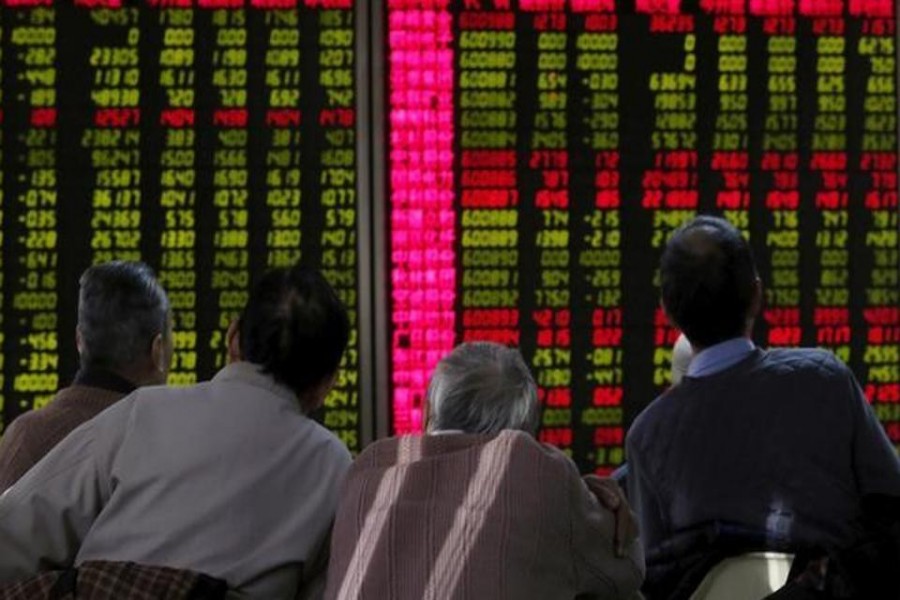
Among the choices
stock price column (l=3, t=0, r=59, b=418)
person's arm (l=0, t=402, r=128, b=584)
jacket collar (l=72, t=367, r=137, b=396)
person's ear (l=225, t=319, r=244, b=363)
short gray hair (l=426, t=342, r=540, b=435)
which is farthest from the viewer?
stock price column (l=3, t=0, r=59, b=418)

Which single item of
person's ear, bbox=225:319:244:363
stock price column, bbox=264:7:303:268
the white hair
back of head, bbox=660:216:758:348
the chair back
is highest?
stock price column, bbox=264:7:303:268

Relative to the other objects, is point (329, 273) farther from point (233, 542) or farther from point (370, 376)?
point (233, 542)

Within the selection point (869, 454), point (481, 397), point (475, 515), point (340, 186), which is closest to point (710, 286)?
point (869, 454)

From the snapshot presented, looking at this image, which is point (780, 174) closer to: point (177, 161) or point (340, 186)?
point (340, 186)

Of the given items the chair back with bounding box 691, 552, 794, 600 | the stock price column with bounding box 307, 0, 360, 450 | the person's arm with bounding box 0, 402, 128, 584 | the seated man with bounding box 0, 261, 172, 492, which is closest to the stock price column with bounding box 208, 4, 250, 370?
the stock price column with bounding box 307, 0, 360, 450

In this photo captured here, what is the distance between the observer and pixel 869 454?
291cm

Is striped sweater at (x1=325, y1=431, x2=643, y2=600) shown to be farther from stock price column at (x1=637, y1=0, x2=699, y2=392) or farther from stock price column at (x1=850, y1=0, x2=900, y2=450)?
stock price column at (x1=850, y1=0, x2=900, y2=450)

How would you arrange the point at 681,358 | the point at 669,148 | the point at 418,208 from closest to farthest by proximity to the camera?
the point at 681,358 → the point at 418,208 → the point at 669,148

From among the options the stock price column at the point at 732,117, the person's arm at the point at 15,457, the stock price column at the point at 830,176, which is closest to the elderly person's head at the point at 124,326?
the person's arm at the point at 15,457

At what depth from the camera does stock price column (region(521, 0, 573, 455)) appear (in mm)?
4488

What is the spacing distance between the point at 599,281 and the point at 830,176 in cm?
68

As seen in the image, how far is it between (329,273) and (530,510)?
2.10 m

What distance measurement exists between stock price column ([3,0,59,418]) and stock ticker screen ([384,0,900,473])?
84 cm

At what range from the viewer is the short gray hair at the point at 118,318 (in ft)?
10.4
